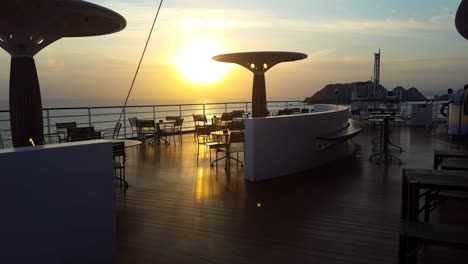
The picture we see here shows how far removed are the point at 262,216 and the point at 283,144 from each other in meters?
1.97

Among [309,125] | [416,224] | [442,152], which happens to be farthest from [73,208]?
[309,125]

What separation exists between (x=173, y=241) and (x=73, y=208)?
964mm

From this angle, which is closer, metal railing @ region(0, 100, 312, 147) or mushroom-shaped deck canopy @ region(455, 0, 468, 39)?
mushroom-shaped deck canopy @ region(455, 0, 468, 39)

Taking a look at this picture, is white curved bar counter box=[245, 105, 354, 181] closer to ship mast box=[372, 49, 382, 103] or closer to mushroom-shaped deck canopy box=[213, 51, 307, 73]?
mushroom-shaped deck canopy box=[213, 51, 307, 73]

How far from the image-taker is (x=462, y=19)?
16.5ft

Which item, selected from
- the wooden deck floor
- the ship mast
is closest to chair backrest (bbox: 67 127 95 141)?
the wooden deck floor

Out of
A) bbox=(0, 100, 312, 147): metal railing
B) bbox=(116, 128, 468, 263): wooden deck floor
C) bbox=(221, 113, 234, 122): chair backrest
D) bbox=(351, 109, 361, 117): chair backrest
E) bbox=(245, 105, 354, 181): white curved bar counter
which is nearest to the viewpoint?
bbox=(116, 128, 468, 263): wooden deck floor

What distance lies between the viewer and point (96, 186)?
101 inches

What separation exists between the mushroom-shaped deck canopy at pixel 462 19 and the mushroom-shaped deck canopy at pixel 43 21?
440 cm

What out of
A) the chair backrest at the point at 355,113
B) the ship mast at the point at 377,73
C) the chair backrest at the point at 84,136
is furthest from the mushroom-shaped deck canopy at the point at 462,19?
the ship mast at the point at 377,73

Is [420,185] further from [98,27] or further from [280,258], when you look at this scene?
[98,27]

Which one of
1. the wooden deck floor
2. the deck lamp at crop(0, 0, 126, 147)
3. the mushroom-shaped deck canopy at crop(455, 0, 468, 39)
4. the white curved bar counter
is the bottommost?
the wooden deck floor

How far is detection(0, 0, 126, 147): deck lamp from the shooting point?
4.49 meters

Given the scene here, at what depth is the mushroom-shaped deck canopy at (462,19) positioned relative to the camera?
456 centimetres
